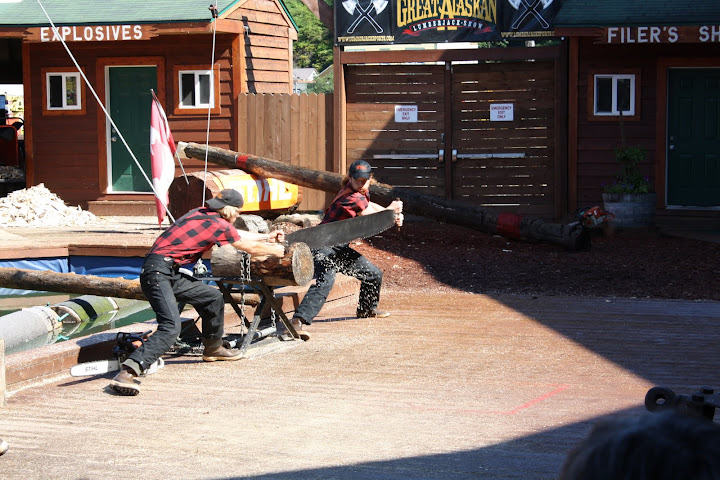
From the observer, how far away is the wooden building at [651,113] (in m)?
15.8

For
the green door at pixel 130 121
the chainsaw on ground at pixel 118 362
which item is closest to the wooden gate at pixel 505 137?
the green door at pixel 130 121

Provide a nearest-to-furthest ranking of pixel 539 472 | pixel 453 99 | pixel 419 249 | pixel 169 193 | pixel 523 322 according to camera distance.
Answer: pixel 539 472 → pixel 523 322 → pixel 419 249 → pixel 169 193 → pixel 453 99

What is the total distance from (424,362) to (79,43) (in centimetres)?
1304

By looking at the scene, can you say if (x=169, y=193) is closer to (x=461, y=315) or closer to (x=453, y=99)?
(x=453, y=99)

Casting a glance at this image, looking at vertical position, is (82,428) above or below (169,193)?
below

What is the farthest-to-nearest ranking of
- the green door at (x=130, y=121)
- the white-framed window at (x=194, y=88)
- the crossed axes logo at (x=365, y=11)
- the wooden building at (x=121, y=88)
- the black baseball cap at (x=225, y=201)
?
the green door at (x=130, y=121) → the white-framed window at (x=194, y=88) → the wooden building at (x=121, y=88) → the crossed axes logo at (x=365, y=11) → the black baseball cap at (x=225, y=201)

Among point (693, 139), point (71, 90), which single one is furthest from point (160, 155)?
point (693, 139)

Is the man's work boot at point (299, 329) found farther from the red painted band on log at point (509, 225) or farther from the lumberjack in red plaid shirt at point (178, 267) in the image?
the red painted band on log at point (509, 225)

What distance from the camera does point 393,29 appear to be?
16.2 meters

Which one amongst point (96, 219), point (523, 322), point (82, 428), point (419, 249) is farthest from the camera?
point (96, 219)

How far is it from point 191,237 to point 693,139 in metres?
11.1

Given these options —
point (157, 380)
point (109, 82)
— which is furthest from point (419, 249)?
point (109, 82)

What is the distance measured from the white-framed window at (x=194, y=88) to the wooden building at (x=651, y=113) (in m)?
6.64

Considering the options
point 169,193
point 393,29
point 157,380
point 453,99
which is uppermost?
point 393,29
